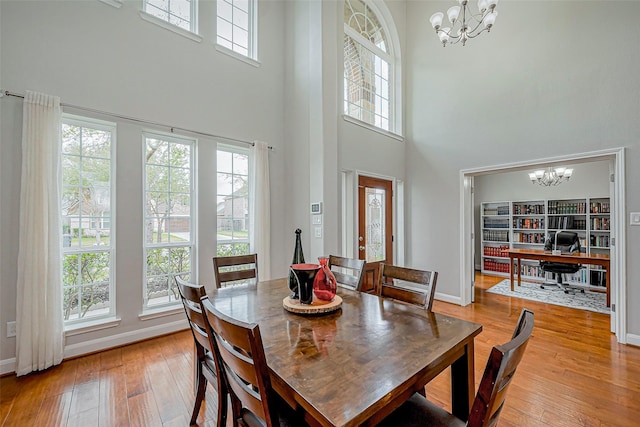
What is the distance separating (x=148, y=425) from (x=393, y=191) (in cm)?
417

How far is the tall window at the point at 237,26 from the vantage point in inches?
141

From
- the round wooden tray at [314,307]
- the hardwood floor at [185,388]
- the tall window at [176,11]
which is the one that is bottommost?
the hardwood floor at [185,388]

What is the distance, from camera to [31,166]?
7.44 ft

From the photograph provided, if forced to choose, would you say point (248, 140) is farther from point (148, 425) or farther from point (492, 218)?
point (492, 218)

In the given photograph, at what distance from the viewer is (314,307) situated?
5.02 feet

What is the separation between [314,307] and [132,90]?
2.93m

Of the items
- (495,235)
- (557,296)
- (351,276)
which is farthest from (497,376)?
(495,235)

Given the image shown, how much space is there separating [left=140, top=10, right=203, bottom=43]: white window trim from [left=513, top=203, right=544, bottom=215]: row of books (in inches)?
271

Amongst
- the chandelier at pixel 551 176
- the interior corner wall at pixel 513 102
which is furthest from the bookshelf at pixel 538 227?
→ the interior corner wall at pixel 513 102

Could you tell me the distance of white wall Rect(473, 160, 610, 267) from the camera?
5168mm

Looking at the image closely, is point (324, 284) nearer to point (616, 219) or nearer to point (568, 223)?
point (616, 219)

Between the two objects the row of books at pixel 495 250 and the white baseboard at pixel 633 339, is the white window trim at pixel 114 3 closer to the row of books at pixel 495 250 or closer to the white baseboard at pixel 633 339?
the white baseboard at pixel 633 339

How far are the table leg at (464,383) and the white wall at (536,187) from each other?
465cm

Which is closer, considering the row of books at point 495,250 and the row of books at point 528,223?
the row of books at point 528,223
